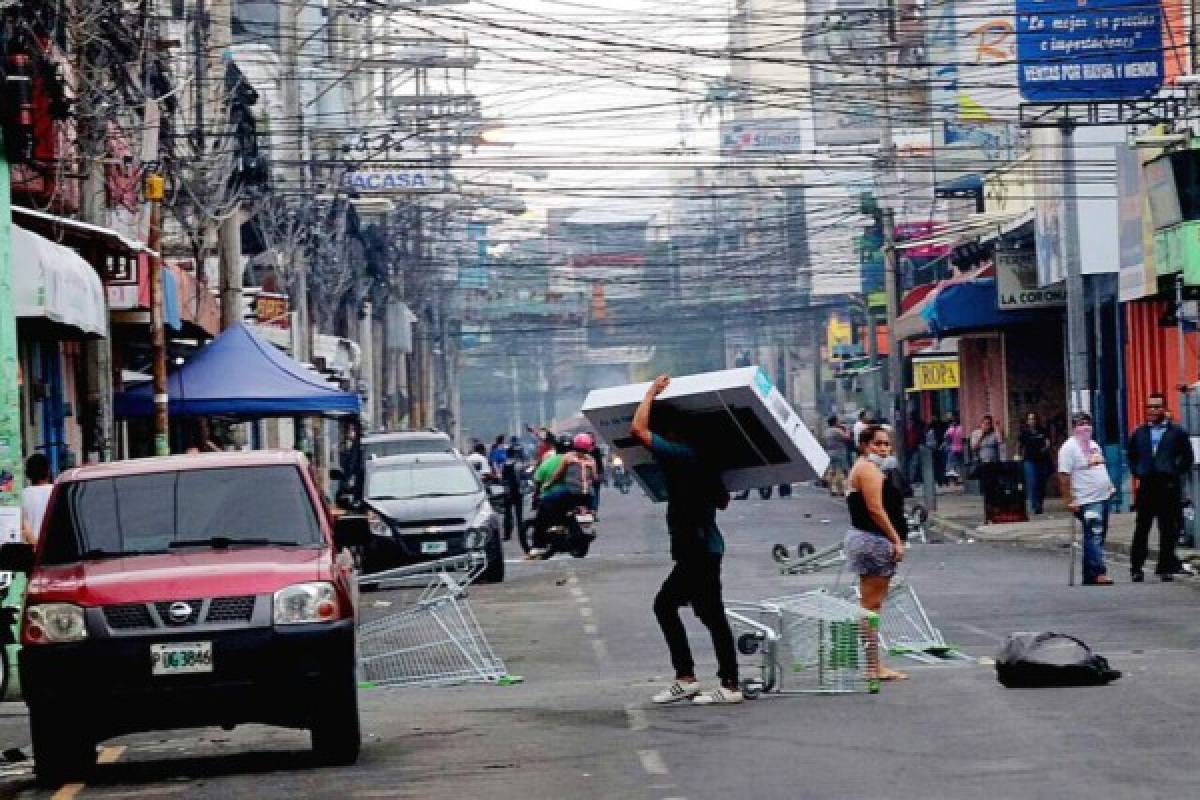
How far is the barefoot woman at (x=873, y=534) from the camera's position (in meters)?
17.4

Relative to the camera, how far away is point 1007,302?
51250 mm

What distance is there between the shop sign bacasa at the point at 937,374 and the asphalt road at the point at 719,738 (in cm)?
3873

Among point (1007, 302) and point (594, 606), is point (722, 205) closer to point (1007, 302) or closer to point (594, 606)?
point (1007, 302)

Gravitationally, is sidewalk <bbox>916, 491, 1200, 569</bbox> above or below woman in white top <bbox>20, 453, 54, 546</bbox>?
below

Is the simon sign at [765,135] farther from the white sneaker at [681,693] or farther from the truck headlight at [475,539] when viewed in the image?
the white sneaker at [681,693]

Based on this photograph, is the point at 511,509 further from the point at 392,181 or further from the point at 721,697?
the point at 721,697

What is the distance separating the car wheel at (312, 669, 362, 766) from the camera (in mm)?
13234

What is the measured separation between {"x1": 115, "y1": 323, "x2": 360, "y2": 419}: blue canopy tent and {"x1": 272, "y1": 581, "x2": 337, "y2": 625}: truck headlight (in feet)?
57.3

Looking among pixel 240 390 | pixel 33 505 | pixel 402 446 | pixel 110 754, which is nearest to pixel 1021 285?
pixel 402 446

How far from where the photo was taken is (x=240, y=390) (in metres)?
31.1

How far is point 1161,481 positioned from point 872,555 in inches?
428

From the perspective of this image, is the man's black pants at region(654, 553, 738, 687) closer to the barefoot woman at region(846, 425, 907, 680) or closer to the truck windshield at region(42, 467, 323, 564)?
the barefoot woman at region(846, 425, 907, 680)

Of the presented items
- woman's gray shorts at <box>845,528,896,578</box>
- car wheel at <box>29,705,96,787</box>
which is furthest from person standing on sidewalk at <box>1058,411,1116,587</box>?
car wheel at <box>29,705,96,787</box>

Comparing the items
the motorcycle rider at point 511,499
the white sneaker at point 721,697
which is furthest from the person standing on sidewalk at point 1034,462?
the white sneaker at point 721,697
